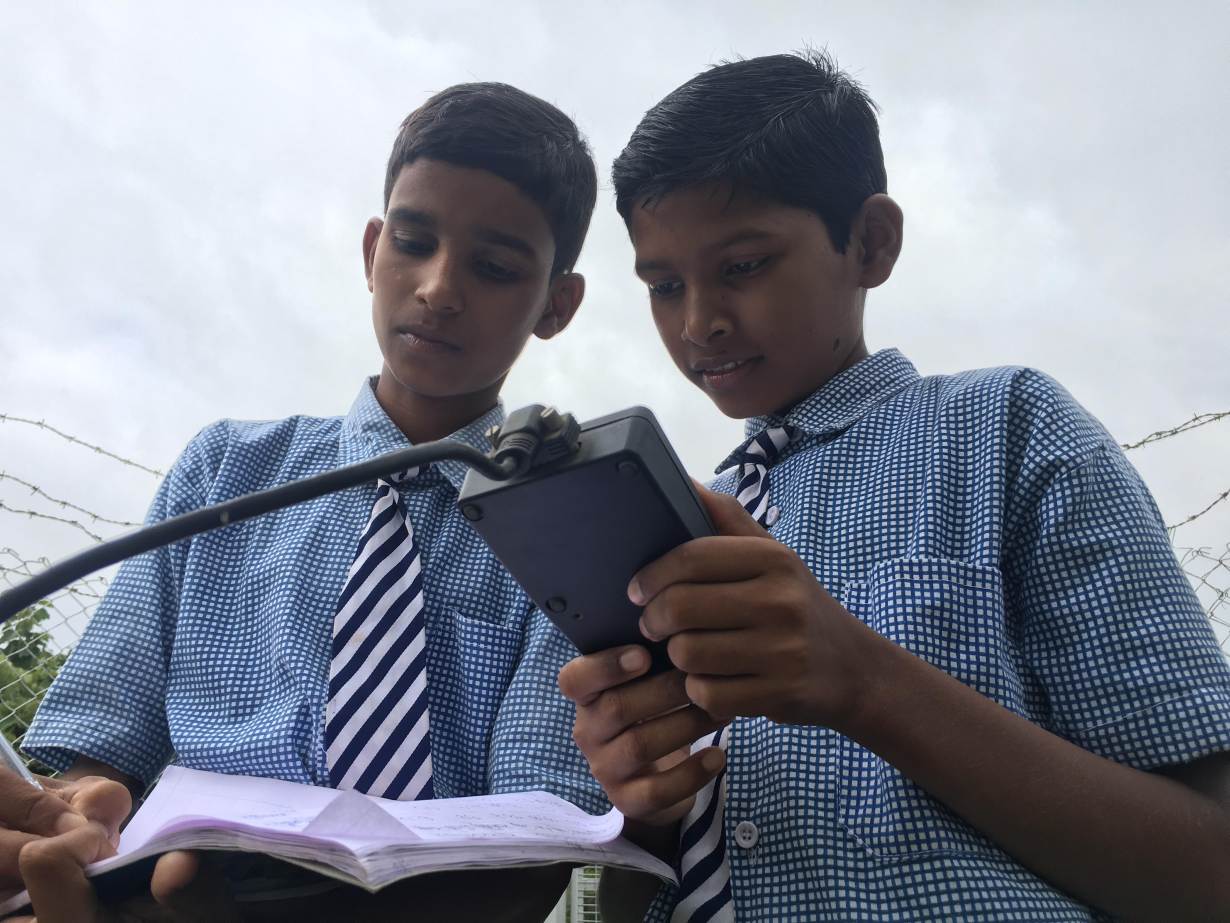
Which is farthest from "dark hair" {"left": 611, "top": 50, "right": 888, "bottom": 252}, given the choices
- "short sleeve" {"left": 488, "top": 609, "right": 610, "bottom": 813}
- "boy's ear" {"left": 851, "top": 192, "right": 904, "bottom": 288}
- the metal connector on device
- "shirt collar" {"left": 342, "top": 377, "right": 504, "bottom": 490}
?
the metal connector on device

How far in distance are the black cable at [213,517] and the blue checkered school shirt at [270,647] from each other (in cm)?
54

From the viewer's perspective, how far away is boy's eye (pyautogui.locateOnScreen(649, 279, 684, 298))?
1144mm

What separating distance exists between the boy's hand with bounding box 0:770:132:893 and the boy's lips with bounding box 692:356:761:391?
2.35 feet

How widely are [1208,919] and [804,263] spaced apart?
2.34 ft

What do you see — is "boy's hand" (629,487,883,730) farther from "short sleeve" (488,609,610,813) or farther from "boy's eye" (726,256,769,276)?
"boy's eye" (726,256,769,276)

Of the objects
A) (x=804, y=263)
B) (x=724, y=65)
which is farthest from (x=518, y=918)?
(x=724, y=65)

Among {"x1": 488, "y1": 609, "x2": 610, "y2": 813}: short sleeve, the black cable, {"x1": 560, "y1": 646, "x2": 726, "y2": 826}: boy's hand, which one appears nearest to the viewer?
the black cable

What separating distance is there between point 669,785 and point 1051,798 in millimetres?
Result: 272

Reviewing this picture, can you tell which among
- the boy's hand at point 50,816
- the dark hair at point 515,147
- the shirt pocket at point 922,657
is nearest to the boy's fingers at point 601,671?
the shirt pocket at point 922,657

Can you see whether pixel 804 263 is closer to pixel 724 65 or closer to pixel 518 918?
pixel 724 65

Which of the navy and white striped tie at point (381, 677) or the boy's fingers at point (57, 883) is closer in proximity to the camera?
the boy's fingers at point (57, 883)

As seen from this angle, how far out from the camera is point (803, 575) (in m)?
0.62

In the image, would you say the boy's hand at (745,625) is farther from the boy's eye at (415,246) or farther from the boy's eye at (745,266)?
the boy's eye at (415,246)

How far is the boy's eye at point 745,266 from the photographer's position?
1077 mm
